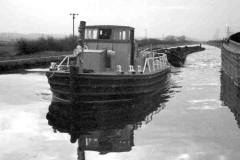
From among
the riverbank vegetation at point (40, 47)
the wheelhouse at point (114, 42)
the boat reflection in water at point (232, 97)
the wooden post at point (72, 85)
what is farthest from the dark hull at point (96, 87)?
the riverbank vegetation at point (40, 47)

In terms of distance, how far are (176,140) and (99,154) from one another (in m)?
2.65

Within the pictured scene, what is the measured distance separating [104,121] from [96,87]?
209cm

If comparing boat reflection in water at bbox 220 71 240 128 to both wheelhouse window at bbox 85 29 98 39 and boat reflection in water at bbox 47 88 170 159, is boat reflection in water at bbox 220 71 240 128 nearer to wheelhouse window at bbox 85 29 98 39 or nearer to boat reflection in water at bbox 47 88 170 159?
boat reflection in water at bbox 47 88 170 159

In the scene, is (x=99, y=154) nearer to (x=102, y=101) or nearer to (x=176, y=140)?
(x=176, y=140)

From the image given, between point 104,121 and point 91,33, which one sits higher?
point 91,33

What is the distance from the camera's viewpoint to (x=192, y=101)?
16.4m

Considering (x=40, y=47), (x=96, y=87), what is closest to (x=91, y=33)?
(x=96, y=87)

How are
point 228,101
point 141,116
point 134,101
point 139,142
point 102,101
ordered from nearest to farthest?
point 139,142 < point 141,116 < point 102,101 < point 134,101 < point 228,101

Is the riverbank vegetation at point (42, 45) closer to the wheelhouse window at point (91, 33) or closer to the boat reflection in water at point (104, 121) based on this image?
the wheelhouse window at point (91, 33)

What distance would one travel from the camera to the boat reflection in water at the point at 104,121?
370 inches

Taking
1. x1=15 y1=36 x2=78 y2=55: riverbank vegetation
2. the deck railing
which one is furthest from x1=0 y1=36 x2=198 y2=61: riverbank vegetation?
the deck railing

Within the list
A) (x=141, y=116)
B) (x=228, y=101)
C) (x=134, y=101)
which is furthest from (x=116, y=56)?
(x=228, y=101)

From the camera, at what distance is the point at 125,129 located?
10938mm

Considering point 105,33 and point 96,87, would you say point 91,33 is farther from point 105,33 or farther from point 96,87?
point 96,87
